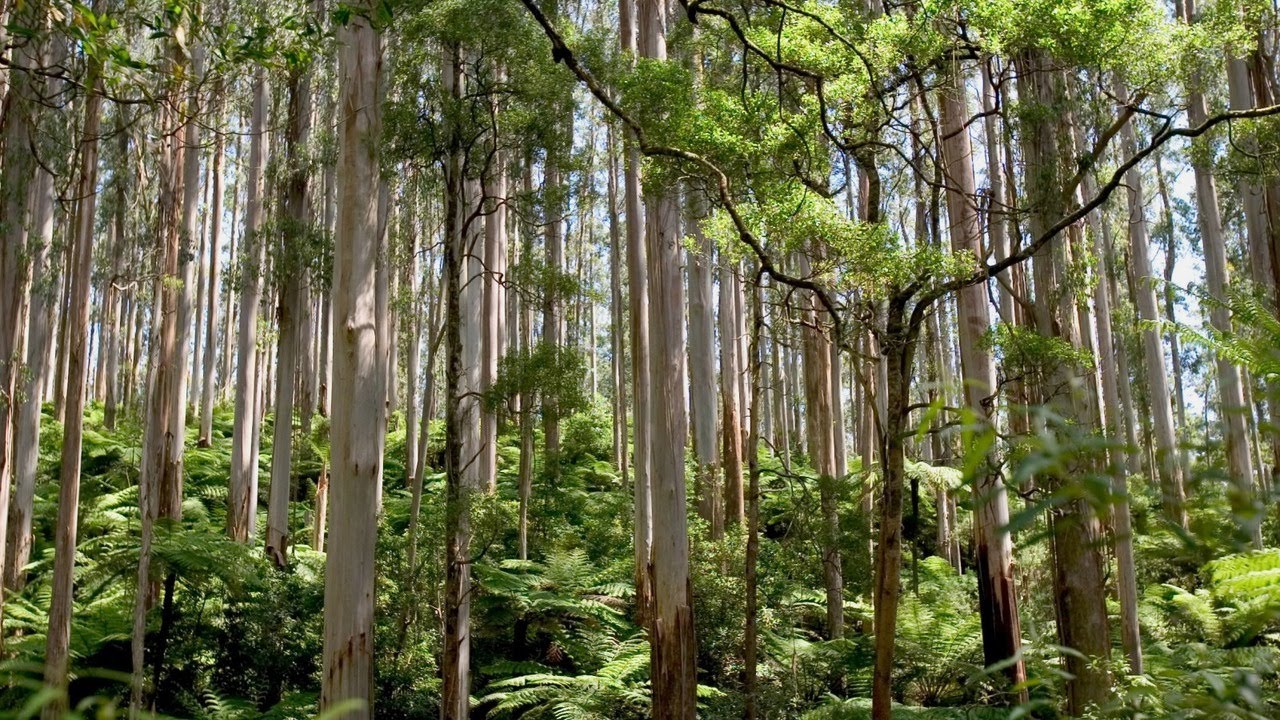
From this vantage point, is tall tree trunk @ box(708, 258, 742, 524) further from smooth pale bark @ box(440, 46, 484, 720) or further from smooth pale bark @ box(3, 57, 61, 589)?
smooth pale bark @ box(3, 57, 61, 589)

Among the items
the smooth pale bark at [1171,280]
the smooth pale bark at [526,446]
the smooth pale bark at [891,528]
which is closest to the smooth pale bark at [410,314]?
the smooth pale bark at [526,446]

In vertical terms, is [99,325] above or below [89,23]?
above

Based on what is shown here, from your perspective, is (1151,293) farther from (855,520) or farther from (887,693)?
(887,693)

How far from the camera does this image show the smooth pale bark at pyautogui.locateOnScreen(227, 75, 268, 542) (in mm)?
13406

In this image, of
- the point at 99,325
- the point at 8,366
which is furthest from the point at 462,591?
the point at 99,325

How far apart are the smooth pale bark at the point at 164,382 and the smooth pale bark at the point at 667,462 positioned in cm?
450

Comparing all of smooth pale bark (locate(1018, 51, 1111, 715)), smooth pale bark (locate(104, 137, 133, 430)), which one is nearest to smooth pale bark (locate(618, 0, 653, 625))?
smooth pale bark (locate(1018, 51, 1111, 715))

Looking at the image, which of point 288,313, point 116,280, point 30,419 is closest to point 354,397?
point 116,280

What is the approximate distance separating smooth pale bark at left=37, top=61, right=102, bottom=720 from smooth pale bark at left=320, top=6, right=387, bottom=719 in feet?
6.23

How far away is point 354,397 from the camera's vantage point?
7219 millimetres

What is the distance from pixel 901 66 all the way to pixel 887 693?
5206mm

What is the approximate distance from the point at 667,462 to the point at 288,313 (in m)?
5.46

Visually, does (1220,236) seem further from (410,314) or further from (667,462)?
(410,314)

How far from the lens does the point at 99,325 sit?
30016 millimetres
